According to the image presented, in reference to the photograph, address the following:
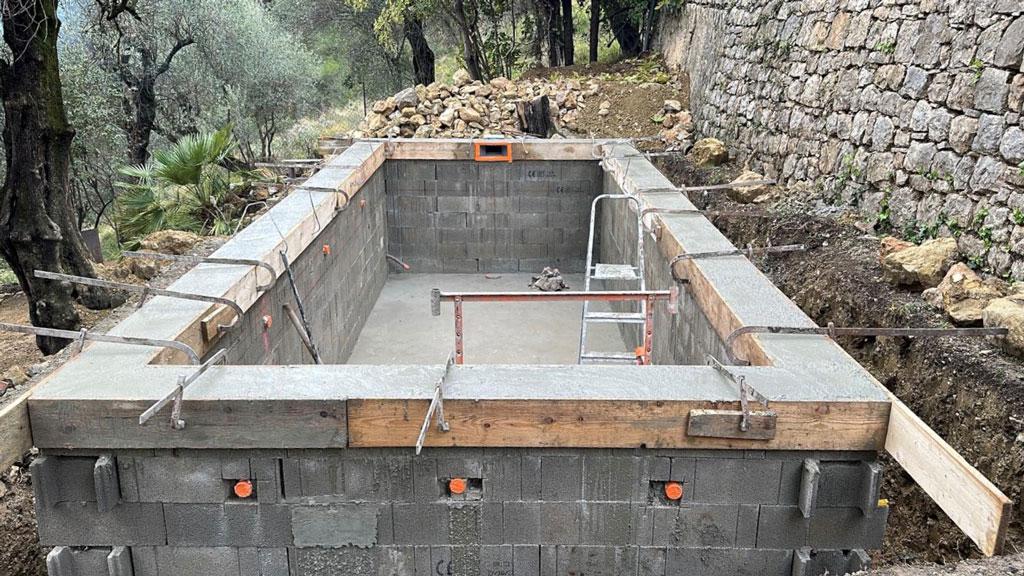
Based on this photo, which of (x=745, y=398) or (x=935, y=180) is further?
(x=935, y=180)

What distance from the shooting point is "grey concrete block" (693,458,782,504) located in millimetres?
3654

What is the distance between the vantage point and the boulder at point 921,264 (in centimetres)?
539

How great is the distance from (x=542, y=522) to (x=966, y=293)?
3.17 metres

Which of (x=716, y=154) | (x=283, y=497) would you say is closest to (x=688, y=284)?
(x=283, y=497)

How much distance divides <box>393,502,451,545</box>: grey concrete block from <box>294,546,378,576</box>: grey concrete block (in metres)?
0.20

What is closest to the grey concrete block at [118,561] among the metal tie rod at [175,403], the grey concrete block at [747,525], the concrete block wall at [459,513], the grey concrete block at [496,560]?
the concrete block wall at [459,513]

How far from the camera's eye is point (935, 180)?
20.0 ft

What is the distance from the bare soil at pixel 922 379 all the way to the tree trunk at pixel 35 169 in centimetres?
725

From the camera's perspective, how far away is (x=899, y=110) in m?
6.67

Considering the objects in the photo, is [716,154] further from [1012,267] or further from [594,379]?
[594,379]

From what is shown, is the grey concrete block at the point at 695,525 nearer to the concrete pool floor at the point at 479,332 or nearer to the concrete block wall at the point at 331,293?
the concrete block wall at the point at 331,293

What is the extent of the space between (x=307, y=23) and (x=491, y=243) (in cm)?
1442

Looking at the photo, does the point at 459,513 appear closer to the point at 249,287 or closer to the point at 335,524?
the point at 335,524

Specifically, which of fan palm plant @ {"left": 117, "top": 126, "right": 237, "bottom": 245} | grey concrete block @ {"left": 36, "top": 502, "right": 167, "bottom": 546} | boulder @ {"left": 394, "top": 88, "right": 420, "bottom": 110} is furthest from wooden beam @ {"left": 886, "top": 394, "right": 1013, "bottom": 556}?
boulder @ {"left": 394, "top": 88, "right": 420, "bottom": 110}
